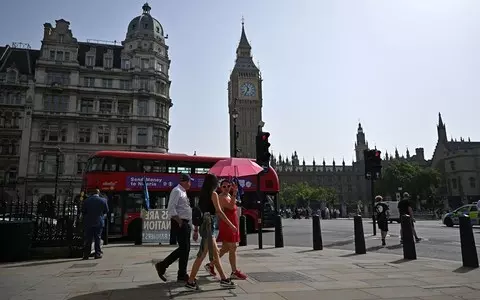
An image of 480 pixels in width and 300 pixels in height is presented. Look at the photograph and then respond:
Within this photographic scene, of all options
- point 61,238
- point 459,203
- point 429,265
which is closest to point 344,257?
point 429,265

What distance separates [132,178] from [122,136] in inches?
1104

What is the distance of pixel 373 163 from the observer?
16578mm

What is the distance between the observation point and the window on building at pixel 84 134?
139 feet

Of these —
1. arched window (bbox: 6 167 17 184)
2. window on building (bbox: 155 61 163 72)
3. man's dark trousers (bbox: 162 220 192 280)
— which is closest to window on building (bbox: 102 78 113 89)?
window on building (bbox: 155 61 163 72)

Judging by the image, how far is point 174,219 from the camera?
6426mm

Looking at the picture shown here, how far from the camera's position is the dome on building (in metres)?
46.2

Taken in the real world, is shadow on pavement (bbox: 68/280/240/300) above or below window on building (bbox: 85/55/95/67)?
below

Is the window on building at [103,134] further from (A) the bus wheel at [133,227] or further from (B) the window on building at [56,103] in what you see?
(A) the bus wheel at [133,227]

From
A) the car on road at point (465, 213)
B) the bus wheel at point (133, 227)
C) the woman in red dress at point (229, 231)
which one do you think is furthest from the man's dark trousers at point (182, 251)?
the car on road at point (465, 213)

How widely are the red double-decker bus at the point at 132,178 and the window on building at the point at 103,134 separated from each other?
87.9 ft

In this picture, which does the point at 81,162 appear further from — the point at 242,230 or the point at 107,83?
the point at 242,230

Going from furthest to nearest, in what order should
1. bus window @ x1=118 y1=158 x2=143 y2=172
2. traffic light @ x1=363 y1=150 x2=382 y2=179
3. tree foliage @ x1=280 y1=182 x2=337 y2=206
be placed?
tree foliage @ x1=280 y1=182 x2=337 y2=206
bus window @ x1=118 y1=158 x2=143 y2=172
traffic light @ x1=363 y1=150 x2=382 y2=179

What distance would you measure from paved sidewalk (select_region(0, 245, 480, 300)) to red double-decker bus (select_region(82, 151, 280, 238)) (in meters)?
7.24

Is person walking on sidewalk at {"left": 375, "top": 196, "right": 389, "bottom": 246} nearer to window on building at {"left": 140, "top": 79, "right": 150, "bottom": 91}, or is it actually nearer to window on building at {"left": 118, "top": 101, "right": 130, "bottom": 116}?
window on building at {"left": 140, "top": 79, "right": 150, "bottom": 91}
